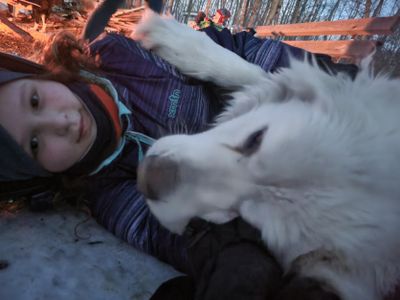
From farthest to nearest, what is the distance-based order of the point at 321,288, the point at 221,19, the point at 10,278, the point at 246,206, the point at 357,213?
the point at 221,19
the point at 10,278
the point at 246,206
the point at 357,213
the point at 321,288

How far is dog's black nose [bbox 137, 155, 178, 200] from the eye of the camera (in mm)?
1252

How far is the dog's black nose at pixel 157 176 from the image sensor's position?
1.25m

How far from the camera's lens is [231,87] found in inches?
80.8

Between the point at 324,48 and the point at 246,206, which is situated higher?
the point at 324,48

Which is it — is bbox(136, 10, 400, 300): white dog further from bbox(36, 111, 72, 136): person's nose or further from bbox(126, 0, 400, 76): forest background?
bbox(126, 0, 400, 76): forest background

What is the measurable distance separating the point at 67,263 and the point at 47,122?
652 mm

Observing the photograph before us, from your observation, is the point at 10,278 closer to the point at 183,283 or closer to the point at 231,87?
the point at 183,283

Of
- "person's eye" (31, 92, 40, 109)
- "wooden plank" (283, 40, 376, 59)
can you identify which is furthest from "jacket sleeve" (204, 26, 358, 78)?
"wooden plank" (283, 40, 376, 59)

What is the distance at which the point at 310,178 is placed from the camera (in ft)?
3.66

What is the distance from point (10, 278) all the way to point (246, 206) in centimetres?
95

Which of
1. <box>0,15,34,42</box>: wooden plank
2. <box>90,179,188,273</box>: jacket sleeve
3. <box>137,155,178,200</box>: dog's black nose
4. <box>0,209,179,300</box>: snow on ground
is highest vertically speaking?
<box>137,155,178,200</box>: dog's black nose

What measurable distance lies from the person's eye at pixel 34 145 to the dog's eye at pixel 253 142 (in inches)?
38.8

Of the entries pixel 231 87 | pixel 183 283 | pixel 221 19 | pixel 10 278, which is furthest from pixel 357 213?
pixel 221 19

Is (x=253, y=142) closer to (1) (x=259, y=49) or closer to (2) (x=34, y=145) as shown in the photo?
(2) (x=34, y=145)
